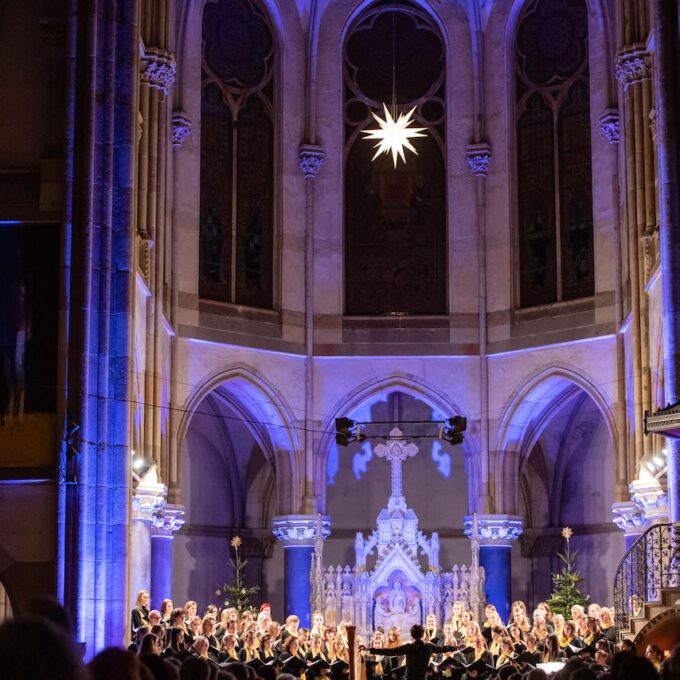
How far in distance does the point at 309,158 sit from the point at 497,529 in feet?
26.8

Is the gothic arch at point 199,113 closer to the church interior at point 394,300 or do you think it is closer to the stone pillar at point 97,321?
the church interior at point 394,300

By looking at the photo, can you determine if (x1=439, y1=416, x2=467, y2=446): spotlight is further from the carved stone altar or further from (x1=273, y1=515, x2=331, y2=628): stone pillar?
(x1=273, y1=515, x2=331, y2=628): stone pillar

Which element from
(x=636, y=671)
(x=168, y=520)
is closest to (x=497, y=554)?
(x=168, y=520)

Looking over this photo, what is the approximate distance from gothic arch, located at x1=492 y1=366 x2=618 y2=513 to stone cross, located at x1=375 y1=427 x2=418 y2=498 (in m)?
1.76

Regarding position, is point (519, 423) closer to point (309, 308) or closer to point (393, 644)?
point (309, 308)

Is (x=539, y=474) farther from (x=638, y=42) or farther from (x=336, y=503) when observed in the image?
(x=638, y=42)

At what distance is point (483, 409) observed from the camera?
2628cm

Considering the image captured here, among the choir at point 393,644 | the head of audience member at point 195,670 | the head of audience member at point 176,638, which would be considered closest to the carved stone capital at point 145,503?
the choir at point 393,644

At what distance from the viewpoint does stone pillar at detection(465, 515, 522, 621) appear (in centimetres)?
2556

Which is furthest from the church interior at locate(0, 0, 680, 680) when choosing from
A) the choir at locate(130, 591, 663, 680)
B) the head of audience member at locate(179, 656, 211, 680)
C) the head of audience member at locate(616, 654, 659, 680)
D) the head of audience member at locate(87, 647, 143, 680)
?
the head of audience member at locate(87, 647, 143, 680)

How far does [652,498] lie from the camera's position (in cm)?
2109

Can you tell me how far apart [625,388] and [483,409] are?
121 inches

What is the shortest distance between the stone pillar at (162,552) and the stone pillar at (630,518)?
24.8ft

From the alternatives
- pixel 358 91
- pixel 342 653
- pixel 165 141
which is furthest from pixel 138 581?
pixel 358 91
